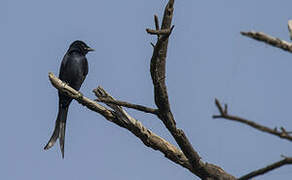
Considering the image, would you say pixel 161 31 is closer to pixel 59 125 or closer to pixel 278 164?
pixel 278 164

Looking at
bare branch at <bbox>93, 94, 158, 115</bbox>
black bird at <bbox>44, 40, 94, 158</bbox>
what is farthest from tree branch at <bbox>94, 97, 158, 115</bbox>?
black bird at <bbox>44, 40, 94, 158</bbox>

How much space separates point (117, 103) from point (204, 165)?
4.02 ft

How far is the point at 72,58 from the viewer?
9141 millimetres

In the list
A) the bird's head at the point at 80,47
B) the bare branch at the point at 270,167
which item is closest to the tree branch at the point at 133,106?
the bare branch at the point at 270,167

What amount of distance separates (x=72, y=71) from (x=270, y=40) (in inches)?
219

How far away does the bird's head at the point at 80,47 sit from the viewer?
31.0ft

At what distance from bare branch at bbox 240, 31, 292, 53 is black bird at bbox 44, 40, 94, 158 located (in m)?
4.84

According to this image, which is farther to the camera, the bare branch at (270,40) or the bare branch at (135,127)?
the bare branch at (135,127)

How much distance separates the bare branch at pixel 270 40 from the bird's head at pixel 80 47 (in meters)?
5.99

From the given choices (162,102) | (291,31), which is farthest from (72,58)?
(291,31)

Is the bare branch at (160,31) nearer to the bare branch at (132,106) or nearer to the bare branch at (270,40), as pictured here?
the bare branch at (132,106)

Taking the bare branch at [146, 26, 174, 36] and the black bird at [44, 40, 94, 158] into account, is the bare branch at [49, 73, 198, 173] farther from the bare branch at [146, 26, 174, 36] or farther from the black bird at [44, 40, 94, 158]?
the black bird at [44, 40, 94, 158]

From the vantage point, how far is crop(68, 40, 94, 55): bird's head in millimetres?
9438

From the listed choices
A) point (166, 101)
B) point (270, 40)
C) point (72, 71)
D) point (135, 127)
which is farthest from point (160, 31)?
point (72, 71)
